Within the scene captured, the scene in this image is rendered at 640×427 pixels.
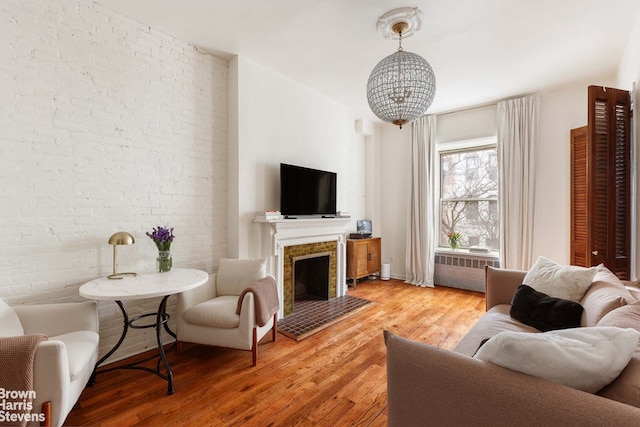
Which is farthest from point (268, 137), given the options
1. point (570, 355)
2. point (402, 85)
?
point (570, 355)

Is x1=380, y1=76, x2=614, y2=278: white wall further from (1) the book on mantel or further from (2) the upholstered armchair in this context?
(2) the upholstered armchair

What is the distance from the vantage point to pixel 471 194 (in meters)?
4.68

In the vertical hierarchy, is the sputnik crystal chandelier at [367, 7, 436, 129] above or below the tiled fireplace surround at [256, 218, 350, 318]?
above

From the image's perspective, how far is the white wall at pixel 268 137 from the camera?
3102mm

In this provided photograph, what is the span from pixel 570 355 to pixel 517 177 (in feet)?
12.5

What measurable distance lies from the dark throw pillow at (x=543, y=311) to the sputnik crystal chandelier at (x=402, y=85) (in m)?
1.61

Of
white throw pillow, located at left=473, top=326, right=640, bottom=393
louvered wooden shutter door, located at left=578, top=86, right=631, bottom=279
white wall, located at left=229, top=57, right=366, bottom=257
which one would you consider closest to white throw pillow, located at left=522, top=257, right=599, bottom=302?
louvered wooden shutter door, located at left=578, top=86, right=631, bottom=279

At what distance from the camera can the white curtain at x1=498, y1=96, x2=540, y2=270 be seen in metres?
3.88

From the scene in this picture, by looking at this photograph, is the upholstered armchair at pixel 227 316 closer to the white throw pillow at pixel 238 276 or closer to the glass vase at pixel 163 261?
the white throw pillow at pixel 238 276

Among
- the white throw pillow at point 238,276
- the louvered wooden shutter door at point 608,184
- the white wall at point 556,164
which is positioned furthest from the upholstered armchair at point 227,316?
the white wall at point 556,164

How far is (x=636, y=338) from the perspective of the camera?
0.93 metres

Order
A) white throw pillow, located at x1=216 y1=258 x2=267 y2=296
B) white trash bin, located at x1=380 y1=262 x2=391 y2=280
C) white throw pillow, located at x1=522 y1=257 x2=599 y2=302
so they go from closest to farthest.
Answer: white throw pillow, located at x1=522 y1=257 x2=599 y2=302
white throw pillow, located at x1=216 y1=258 x2=267 y2=296
white trash bin, located at x1=380 y1=262 x2=391 y2=280

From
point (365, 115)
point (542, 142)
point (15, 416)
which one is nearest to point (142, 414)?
point (15, 416)

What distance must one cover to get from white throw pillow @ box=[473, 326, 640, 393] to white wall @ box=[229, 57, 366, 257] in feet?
8.61
